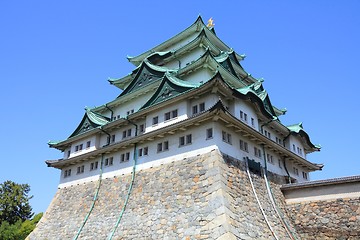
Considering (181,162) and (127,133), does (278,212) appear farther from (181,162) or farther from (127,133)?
(127,133)

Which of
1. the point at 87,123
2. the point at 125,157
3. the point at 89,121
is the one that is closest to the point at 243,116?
the point at 125,157

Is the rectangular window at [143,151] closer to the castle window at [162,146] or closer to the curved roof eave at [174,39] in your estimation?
the castle window at [162,146]

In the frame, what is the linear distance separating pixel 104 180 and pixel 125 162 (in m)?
2.88

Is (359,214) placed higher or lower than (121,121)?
lower

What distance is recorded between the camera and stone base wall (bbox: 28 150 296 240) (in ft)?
58.1

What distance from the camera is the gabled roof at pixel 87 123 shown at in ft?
99.5

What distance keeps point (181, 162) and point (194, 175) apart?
172cm

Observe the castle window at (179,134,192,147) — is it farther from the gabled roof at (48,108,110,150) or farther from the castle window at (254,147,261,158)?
the gabled roof at (48,108,110,150)

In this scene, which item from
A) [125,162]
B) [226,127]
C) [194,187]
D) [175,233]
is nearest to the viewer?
[175,233]

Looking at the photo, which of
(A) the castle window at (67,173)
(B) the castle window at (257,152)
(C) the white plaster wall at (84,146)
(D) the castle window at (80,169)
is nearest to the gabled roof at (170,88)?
(B) the castle window at (257,152)

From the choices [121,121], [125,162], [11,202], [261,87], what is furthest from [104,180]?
[11,202]

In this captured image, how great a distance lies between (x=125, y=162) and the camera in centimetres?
2572

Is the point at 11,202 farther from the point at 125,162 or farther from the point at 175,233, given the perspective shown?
the point at 175,233

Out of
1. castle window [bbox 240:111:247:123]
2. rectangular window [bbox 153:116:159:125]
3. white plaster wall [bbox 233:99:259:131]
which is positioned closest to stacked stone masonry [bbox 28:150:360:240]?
castle window [bbox 240:111:247:123]
